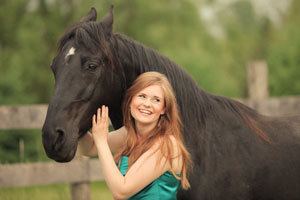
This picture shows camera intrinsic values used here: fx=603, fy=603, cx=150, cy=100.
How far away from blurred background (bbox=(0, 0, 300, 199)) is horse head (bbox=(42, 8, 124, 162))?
19.1 feet

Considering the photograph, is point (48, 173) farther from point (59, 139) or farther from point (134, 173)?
point (134, 173)

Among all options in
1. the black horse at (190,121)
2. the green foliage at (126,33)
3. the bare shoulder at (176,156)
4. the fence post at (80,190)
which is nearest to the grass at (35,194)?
the fence post at (80,190)

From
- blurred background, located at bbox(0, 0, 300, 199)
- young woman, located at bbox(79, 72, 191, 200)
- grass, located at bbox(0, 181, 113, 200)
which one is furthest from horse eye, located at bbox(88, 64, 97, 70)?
blurred background, located at bbox(0, 0, 300, 199)

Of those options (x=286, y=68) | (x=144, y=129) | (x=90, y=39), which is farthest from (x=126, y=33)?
(x=144, y=129)

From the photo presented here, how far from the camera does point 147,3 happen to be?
24.0 metres

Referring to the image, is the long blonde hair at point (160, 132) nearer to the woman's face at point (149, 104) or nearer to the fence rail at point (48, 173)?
the woman's face at point (149, 104)

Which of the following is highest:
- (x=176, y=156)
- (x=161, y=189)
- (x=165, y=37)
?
(x=176, y=156)

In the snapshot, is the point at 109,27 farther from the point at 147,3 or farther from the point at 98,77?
the point at 147,3

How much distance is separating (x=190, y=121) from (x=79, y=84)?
0.78 metres

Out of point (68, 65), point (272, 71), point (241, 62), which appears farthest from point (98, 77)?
point (241, 62)

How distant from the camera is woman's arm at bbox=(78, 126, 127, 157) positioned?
360cm

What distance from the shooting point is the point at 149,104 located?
3.19 meters

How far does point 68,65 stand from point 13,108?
9.17 ft

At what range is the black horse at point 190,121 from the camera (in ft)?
11.6
